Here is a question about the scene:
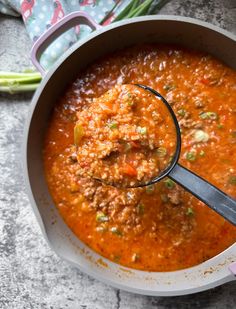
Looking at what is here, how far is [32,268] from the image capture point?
2.69 m

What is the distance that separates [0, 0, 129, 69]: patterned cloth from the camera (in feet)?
8.88

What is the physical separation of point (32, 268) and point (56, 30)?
4.17ft

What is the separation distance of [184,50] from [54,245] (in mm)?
1233

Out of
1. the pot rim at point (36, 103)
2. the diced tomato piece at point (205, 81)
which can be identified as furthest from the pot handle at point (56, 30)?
the diced tomato piece at point (205, 81)

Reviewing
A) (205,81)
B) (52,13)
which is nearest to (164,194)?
(205,81)

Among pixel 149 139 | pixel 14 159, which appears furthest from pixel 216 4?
pixel 14 159

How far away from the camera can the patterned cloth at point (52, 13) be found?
8.88 ft

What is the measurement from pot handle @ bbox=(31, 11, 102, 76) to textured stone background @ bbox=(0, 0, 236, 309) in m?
0.37

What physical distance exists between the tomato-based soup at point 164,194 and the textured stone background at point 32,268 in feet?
0.77

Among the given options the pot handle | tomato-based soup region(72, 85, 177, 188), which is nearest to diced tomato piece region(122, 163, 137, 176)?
tomato-based soup region(72, 85, 177, 188)

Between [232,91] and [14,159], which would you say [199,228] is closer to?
[232,91]

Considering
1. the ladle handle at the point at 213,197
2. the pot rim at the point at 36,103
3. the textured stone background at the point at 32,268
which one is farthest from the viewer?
the textured stone background at the point at 32,268

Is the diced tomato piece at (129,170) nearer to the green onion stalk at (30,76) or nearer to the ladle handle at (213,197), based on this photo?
the ladle handle at (213,197)

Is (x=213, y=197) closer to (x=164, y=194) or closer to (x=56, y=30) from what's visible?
(x=164, y=194)
